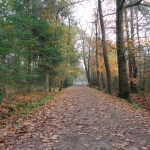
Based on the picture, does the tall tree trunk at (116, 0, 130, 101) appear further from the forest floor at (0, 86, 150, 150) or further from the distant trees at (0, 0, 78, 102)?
the forest floor at (0, 86, 150, 150)

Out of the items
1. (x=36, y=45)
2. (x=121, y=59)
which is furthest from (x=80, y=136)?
(x=36, y=45)

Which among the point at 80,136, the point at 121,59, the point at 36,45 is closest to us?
the point at 80,136

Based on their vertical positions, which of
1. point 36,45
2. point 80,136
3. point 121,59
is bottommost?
point 80,136

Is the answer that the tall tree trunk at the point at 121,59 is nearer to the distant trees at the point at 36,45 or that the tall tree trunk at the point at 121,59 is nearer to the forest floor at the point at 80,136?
the distant trees at the point at 36,45

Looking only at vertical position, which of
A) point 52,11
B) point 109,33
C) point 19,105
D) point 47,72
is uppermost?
point 52,11

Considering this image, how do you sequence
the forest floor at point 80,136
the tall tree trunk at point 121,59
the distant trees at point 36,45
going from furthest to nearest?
the tall tree trunk at point 121,59 < the distant trees at point 36,45 < the forest floor at point 80,136

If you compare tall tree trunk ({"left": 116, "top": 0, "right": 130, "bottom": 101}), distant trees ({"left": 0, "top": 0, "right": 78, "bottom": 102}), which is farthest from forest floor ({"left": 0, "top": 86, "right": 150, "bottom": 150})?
tall tree trunk ({"left": 116, "top": 0, "right": 130, "bottom": 101})

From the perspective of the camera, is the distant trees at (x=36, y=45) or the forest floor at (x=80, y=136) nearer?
the forest floor at (x=80, y=136)

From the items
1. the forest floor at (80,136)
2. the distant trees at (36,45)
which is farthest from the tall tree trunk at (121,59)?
the forest floor at (80,136)

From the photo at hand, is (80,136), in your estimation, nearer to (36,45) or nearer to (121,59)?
(121,59)

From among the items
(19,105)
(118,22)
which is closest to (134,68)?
(118,22)

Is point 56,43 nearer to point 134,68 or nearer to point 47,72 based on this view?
point 47,72

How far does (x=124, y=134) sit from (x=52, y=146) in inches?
73.4

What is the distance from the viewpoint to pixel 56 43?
577 inches
